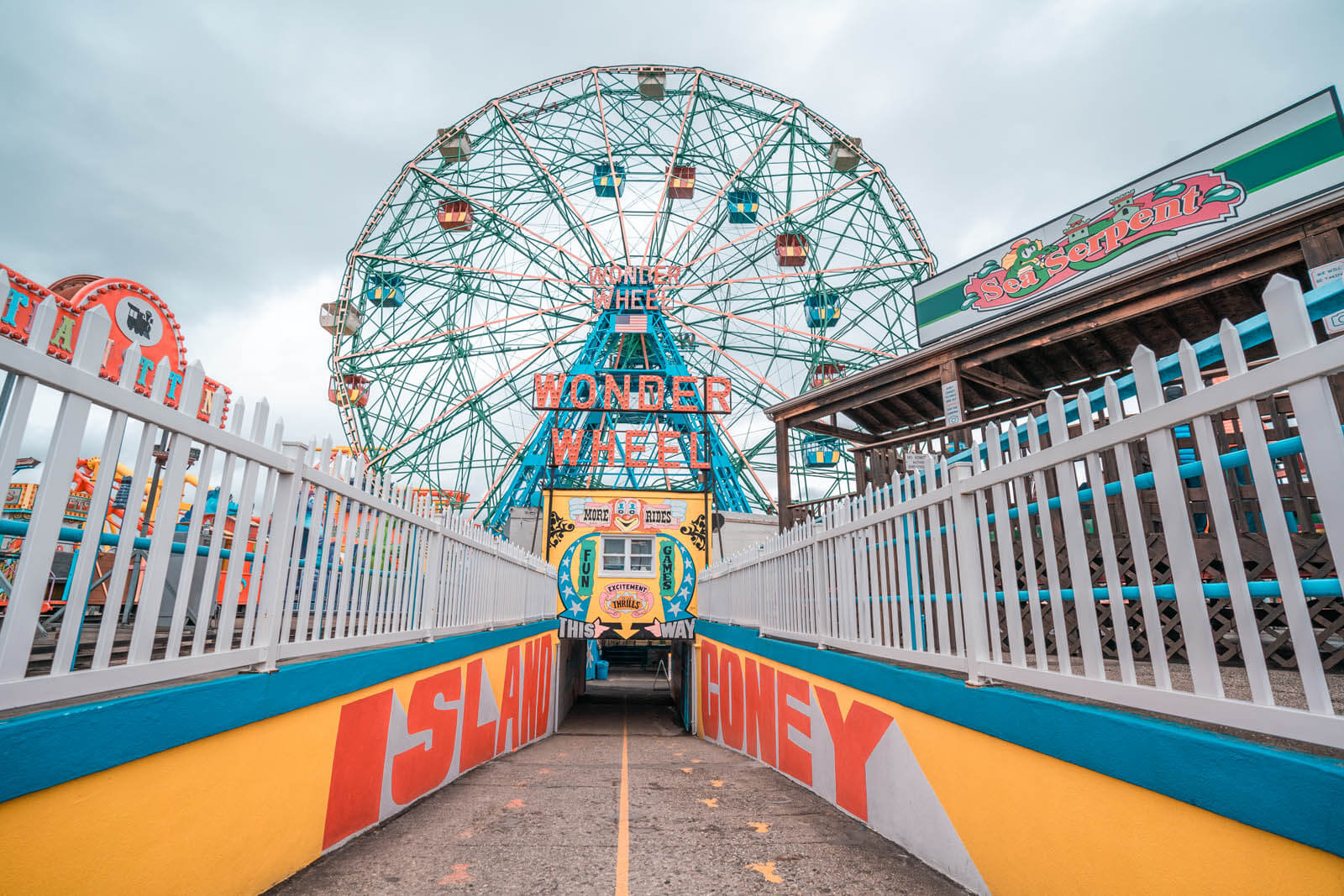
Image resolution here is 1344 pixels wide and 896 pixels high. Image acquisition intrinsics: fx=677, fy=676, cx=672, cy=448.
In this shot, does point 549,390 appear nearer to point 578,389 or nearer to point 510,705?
point 578,389

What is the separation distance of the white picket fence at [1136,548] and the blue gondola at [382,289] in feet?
84.6

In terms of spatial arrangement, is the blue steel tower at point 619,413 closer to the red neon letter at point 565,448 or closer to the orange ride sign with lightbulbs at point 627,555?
the red neon letter at point 565,448

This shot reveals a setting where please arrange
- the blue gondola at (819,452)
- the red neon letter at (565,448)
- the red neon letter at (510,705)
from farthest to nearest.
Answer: the blue gondola at (819,452), the red neon letter at (565,448), the red neon letter at (510,705)

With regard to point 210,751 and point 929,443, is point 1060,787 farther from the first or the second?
point 929,443

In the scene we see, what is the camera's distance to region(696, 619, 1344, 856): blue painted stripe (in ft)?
4.80

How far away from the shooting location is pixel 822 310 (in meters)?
26.3

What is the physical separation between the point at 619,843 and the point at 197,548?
8.16ft

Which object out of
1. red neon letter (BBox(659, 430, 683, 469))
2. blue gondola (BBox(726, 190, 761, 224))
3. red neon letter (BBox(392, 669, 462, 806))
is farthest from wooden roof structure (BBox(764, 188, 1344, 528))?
blue gondola (BBox(726, 190, 761, 224))

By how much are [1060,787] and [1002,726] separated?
33 cm

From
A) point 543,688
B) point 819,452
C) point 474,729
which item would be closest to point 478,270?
point 819,452

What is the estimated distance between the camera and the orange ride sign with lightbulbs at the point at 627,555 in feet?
48.5

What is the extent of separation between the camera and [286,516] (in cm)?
304

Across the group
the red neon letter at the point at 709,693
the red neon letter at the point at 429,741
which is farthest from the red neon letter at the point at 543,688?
the red neon letter at the point at 429,741

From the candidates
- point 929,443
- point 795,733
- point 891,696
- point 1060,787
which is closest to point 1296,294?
point 1060,787
